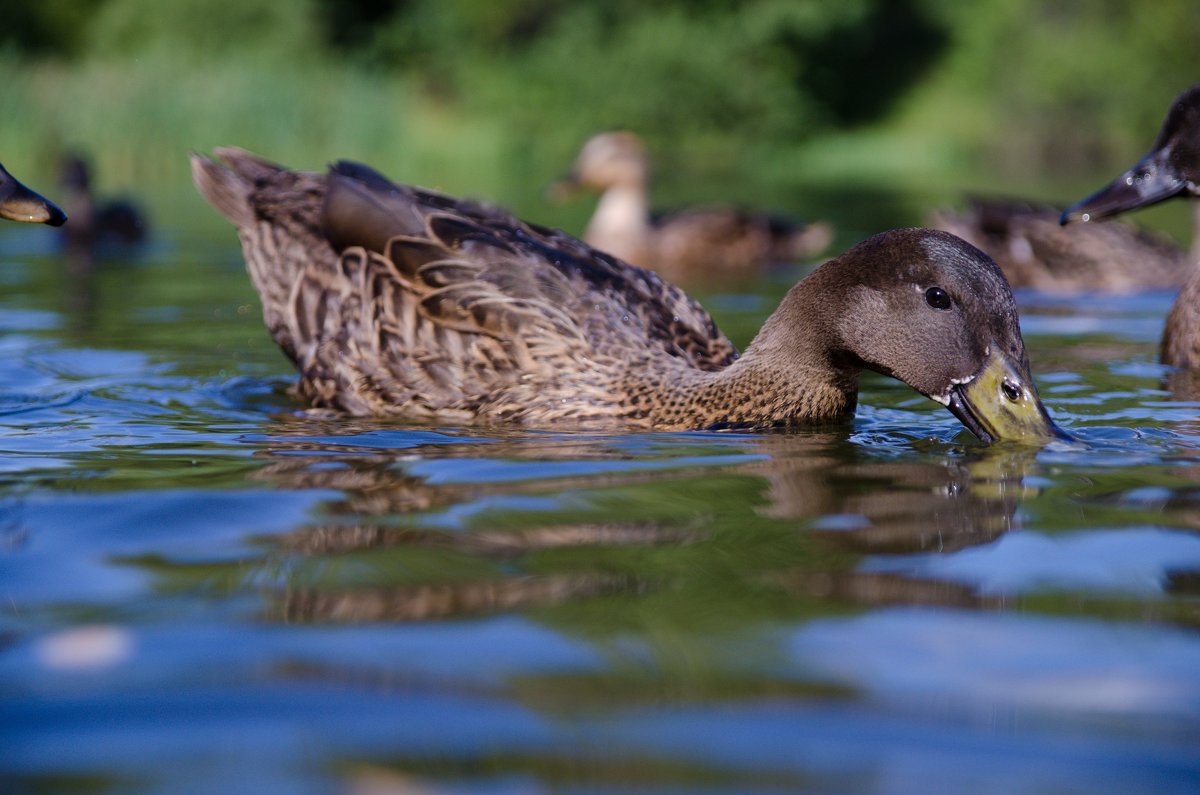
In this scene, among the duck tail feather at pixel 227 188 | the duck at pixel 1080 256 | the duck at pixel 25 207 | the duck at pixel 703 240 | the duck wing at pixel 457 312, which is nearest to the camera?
the duck at pixel 25 207

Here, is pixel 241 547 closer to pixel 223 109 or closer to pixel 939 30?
pixel 223 109

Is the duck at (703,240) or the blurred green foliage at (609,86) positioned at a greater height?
the blurred green foliage at (609,86)

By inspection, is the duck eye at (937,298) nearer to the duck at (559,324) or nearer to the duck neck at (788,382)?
the duck at (559,324)

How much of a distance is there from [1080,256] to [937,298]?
6563 millimetres

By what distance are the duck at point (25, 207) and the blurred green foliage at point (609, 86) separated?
1379cm

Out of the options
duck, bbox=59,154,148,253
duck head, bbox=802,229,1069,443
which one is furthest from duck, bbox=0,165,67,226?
duck, bbox=59,154,148,253

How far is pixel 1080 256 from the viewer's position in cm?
1075

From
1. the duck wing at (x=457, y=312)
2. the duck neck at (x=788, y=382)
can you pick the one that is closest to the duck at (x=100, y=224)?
the duck wing at (x=457, y=312)

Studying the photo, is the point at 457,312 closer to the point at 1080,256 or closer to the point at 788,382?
the point at 788,382

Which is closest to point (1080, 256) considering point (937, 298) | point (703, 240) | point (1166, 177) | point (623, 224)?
point (703, 240)

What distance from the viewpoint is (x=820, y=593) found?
2980mm

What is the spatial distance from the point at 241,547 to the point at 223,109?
19.1m

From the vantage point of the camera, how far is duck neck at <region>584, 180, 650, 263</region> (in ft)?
42.2

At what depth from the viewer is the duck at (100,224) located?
13.3m
